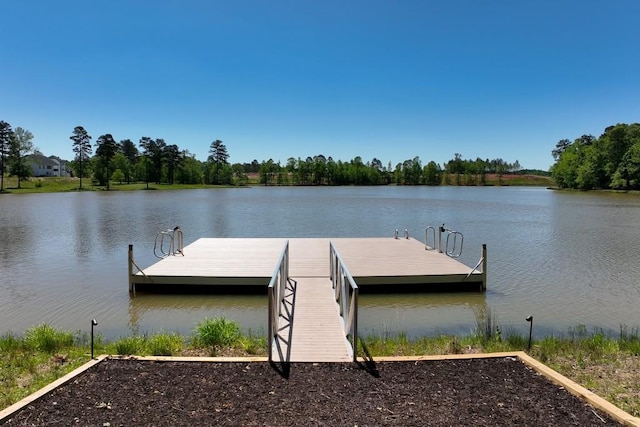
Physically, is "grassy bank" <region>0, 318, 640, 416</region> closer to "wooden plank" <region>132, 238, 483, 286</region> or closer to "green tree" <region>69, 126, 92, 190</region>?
"wooden plank" <region>132, 238, 483, 286</region>

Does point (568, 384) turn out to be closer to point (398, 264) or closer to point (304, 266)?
point (398, 264)

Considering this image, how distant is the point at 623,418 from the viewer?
345cm

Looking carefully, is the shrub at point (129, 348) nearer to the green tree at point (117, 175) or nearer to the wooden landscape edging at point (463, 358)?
the wooden landscape edging at point (463, 358)

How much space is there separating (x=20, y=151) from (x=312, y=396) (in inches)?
2868

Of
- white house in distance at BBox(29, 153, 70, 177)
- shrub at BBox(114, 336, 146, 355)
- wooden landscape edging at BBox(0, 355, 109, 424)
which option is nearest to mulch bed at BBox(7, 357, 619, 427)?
wooden landscape edging at BBox(0, 355, 109, 424)

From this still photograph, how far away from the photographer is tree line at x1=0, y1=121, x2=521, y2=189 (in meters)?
69.2

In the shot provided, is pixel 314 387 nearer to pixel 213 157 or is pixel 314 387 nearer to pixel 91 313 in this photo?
pixel 91 313

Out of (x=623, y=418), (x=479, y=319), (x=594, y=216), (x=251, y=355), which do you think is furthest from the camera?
(x=594, y=216)

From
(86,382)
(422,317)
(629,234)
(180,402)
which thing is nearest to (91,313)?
(86,382)

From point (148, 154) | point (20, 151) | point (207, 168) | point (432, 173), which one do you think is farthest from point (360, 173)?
point (20, 151)

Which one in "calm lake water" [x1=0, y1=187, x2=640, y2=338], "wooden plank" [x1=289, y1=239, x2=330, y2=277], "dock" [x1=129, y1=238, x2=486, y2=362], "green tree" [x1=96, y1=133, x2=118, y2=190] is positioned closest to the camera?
"dock" [x1=129, y1=238, x2=486, y2=362]

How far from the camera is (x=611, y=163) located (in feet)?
227

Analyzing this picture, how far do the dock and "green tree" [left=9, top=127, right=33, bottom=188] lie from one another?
6080cm

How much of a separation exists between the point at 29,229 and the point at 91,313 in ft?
51.1
